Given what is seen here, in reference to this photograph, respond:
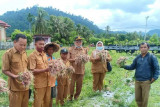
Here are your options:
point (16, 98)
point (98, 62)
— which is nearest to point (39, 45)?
point (16, 98)

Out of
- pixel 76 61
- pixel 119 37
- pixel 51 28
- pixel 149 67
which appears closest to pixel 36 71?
pixel 76 61

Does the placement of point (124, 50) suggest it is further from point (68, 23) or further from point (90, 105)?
point (68, 23)

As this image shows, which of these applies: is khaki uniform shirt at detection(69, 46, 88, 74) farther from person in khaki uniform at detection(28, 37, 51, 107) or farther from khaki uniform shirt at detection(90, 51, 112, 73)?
person in khaki uniform at detection(28, 37, 51, 107)

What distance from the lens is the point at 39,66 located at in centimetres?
302

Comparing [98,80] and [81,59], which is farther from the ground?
[81,59]

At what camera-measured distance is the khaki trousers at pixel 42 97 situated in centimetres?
305

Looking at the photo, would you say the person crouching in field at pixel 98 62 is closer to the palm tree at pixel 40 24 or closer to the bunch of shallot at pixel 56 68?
the bunch of shallot at pixel 56 68

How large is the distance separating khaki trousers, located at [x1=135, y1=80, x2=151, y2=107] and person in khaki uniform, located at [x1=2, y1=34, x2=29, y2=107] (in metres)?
2.57

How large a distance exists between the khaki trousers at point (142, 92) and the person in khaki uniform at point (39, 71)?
7.00 ft

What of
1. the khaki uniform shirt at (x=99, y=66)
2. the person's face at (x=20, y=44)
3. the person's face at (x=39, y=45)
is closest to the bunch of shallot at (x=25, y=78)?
the person's face at (x=20, y=44)

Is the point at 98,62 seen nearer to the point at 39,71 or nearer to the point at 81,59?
the point at 81,59

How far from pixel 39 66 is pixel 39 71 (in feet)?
0.49

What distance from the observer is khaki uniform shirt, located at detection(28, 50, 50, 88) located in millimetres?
2936

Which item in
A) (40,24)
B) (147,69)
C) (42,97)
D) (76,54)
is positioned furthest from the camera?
(40,24)
